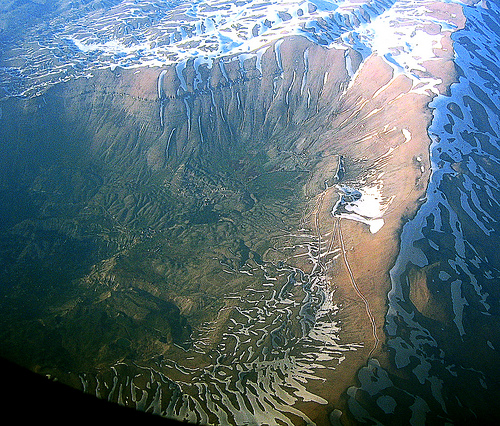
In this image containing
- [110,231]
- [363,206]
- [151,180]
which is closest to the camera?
[363,206]

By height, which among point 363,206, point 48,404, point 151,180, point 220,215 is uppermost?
point 48,404

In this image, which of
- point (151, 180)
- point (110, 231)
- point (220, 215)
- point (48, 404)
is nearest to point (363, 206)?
point (220, 215)

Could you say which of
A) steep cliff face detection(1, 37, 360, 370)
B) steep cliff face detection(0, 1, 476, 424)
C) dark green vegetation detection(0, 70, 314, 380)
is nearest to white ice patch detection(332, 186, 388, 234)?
steep cliff face detection(0, 1, 476, 424)

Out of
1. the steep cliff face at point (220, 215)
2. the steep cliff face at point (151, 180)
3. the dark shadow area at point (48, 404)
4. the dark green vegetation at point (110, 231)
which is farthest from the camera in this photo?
the steep cliff face at point (151, 180)

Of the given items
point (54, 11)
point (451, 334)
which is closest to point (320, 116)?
point (451, 334)

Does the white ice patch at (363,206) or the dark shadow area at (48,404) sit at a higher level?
the dark shadow area at (48,404)

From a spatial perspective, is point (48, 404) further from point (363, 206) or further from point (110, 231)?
point (363, 206)

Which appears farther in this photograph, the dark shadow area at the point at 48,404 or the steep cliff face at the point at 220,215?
the steep cliff face at the point at 220,215

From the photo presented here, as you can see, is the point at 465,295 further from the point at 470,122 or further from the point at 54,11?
the point at 54,11

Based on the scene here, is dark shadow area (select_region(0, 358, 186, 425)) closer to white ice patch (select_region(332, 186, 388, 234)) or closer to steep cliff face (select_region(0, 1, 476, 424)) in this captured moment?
Answer: steep cliff face (select_region(0, 1, 476, 424))

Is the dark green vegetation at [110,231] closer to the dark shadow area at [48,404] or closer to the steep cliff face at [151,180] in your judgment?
the steep cliff face at [151,180]

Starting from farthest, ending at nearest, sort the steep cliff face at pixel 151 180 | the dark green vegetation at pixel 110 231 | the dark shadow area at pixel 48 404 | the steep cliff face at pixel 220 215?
the steep cliff face at pixel 151 180
the dark green vegetation at pixel 110 231
the steep cliff face at pixel 220 215
the dark shadow area at pixel 48 404

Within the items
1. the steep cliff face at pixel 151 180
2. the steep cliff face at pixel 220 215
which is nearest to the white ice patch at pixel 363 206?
the steep cliff face at pixel 220 215
